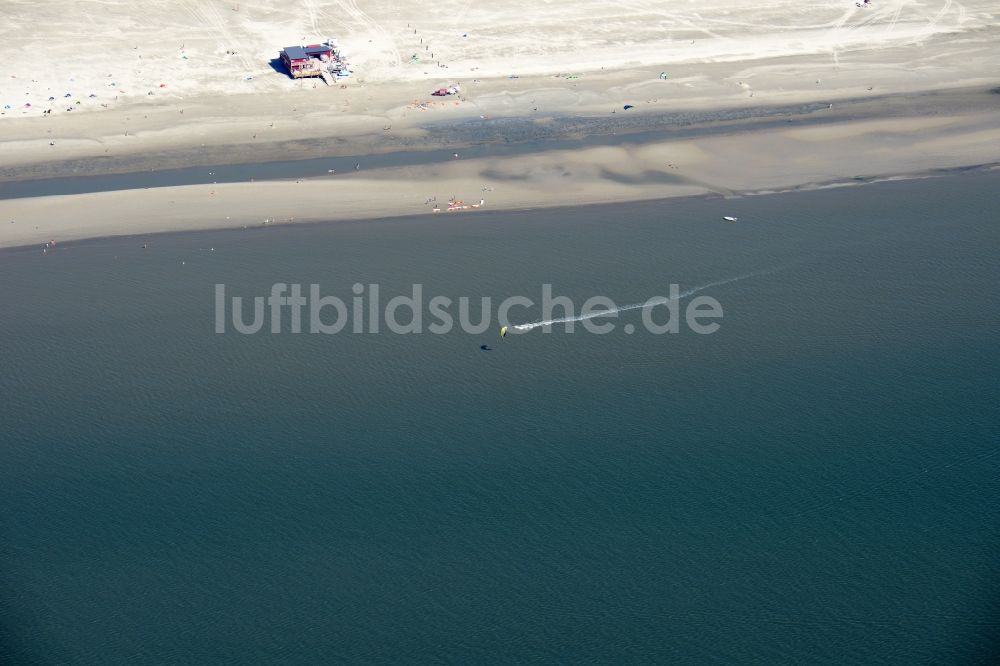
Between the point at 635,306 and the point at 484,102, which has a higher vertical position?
the point at 484,102

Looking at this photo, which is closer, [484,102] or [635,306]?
[635,306]

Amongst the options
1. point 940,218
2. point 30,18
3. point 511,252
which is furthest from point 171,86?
point 940,218

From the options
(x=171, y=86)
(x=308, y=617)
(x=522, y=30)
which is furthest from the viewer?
(x=522, y=30)

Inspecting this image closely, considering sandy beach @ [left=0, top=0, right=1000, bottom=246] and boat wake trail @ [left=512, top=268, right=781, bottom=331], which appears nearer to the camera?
boat wake trail @ [left=512, top=268, right=781, bottom=331]

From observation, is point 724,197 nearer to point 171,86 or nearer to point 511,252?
point 511,252

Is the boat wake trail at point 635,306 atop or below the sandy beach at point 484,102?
below

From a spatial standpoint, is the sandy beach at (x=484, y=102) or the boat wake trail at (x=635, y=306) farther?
the sandy beach at (x=484, y=102)

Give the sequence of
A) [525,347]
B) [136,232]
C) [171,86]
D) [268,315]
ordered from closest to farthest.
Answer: [525,347] < [268,315] < [136,232] < [171,86]

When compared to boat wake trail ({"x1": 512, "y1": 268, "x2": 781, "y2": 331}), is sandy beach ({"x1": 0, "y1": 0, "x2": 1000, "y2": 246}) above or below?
above
